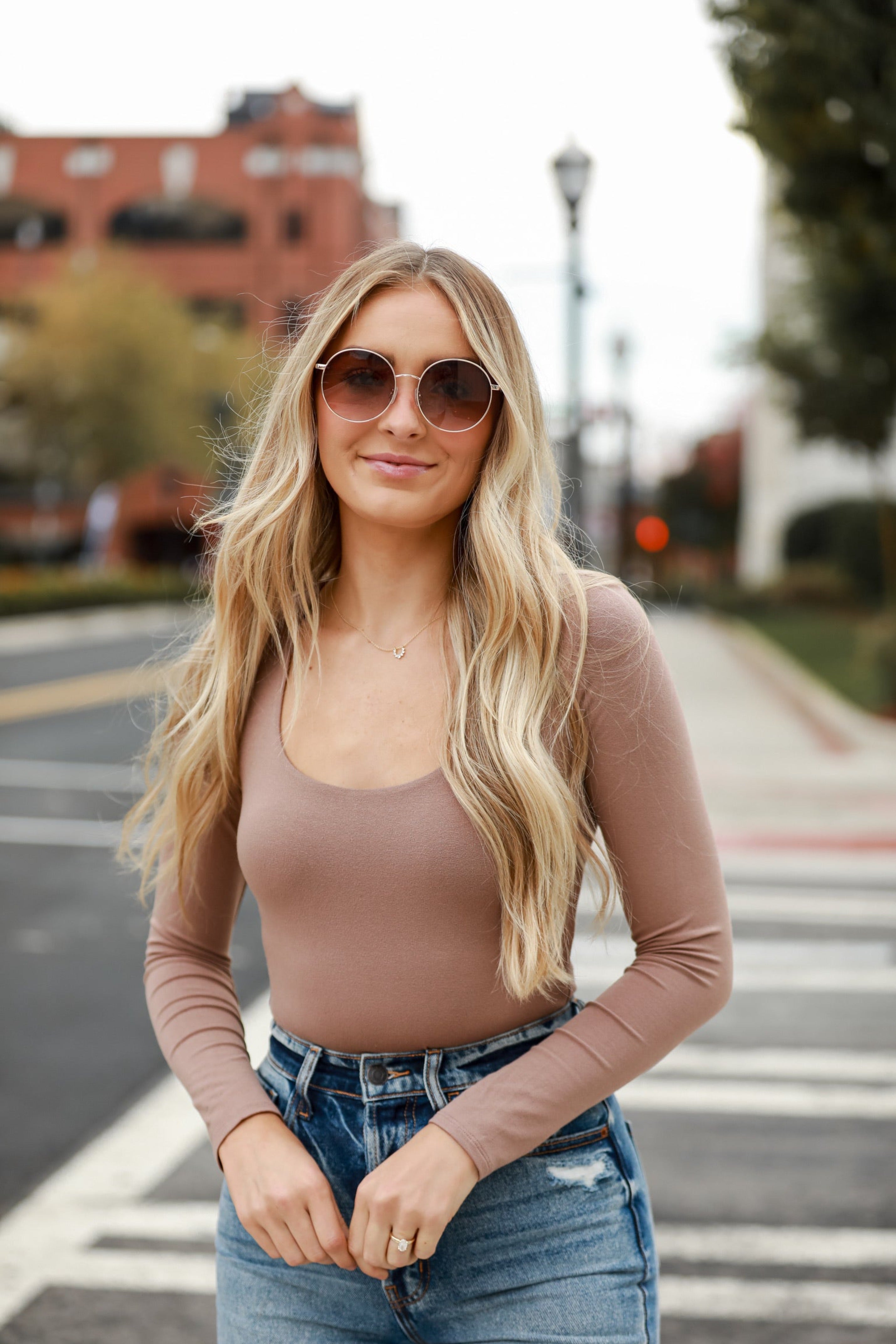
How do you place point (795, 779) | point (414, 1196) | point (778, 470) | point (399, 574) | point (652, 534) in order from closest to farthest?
point (414, 1196)
point (399, 574)
point (795, 779)
point (652, 534)
point (778, 470)

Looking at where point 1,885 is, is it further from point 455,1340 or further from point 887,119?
point 887,119

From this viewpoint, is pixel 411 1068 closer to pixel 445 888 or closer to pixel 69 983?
pixel 445 888

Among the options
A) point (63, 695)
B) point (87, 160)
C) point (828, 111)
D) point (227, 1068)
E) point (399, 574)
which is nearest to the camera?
point (227, 1068)

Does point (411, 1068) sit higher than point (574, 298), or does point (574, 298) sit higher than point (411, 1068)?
point (574, 298)

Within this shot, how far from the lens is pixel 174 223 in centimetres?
7062

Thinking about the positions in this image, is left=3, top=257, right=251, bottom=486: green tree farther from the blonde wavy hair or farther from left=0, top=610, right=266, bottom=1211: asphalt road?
the blonde wavy hair

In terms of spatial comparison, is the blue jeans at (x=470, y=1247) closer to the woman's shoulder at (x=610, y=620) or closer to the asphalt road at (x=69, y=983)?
the woman's shoulder at (x=610, y=620)

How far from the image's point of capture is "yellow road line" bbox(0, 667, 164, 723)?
719 inches

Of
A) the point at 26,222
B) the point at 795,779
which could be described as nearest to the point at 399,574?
the point at 795,779

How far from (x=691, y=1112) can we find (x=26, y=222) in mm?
71705

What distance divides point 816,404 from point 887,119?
14542mm

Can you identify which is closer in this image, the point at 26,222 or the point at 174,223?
the point at 26,222

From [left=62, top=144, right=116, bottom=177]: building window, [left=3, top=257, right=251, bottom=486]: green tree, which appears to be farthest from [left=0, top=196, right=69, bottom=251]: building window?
[left=3, top=257, right=251, bottom=486]: green tree

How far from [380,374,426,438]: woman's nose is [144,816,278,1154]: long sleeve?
60cm
